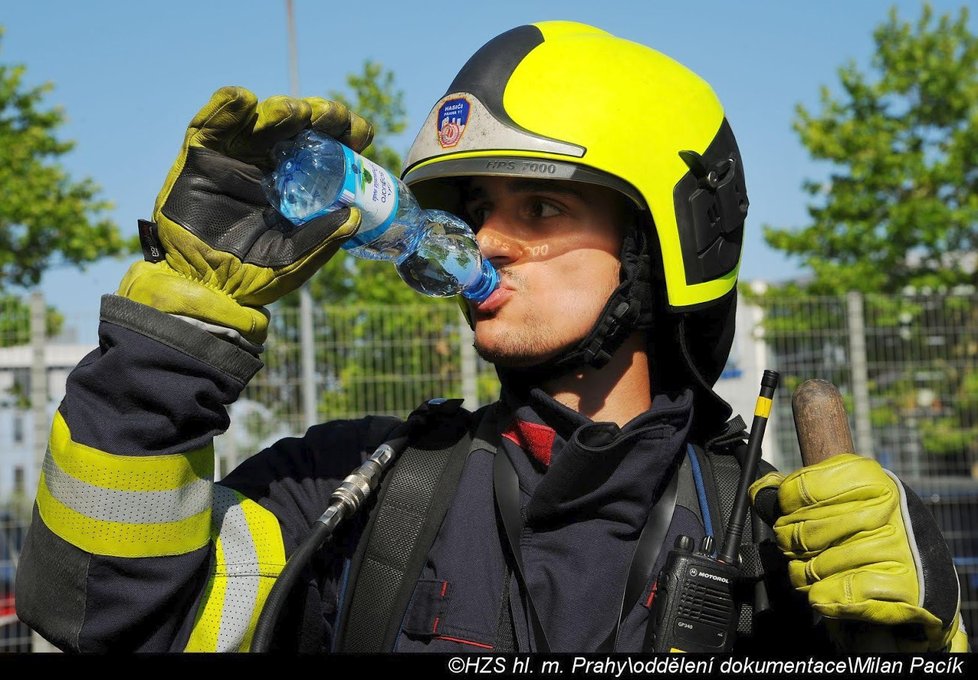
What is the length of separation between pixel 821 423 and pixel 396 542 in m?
1.01

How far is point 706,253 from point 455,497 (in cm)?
97

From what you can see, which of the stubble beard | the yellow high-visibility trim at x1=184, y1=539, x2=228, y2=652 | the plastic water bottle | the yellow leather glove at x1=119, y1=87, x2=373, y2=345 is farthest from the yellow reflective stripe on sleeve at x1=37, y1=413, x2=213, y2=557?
the stubble beard

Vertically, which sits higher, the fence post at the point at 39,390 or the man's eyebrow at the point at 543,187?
the man's eyebrow at the point at 543,187

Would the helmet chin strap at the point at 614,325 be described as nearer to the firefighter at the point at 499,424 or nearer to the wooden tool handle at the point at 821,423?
the firefighter at the point at 499,424

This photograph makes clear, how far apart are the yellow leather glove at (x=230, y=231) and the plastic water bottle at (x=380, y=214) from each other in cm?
7

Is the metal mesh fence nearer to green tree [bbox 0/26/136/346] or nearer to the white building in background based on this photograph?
the white building in background

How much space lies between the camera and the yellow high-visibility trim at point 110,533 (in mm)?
2184

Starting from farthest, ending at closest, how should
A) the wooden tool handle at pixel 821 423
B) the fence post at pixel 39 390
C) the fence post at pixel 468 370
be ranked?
the fence post at pixel 468 370 < the fence post at pixel 39 390 < the wooden tool handle at pixel 821 423

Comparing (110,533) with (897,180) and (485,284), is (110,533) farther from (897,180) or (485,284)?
(897,180)

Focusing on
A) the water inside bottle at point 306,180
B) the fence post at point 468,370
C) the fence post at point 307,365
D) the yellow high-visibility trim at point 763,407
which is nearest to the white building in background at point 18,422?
the fence post at point 307,365

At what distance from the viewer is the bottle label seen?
253 centimetres

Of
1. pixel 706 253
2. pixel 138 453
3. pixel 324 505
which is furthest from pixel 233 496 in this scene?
pixel 706 253

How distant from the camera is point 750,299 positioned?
824cm

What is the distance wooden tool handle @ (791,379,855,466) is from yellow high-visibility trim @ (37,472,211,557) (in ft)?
4.56
